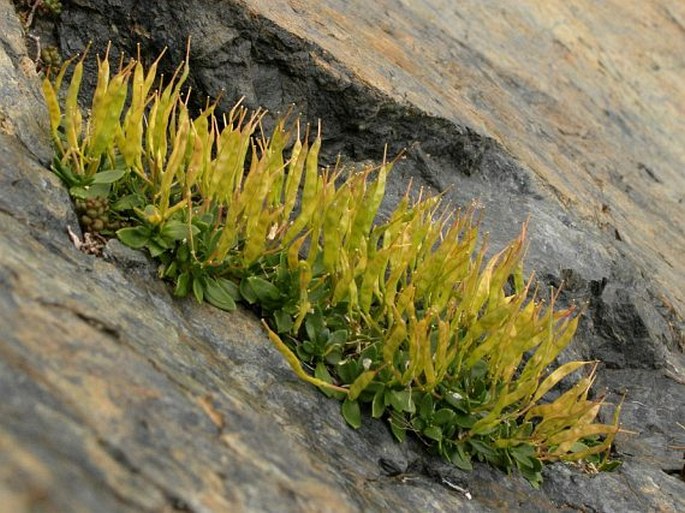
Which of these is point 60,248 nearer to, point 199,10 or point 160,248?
point 160,248

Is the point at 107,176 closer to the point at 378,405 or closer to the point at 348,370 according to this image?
the point at 348,370

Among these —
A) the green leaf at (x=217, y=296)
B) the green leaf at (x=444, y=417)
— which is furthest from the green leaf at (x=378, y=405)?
the green leaf at (x=217, y=296)

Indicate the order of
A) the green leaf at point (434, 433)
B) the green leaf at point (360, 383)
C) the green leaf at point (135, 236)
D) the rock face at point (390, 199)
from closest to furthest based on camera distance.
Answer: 1. the rock face at point (390, 199)
2. the green leaf at point (360, 383)
3. the green leaf at point (135, 236)
4. the green leaf at point (434, 433)

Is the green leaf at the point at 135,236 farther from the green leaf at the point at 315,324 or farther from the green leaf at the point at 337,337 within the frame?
the green leaf at the point at 337,337

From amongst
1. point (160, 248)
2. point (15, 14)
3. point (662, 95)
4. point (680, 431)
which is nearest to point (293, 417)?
point (160, 248)

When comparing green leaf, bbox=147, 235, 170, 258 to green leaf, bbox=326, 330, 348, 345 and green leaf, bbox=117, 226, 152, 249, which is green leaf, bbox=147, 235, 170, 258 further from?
green leaf, bbox=326, 330, 348, 345

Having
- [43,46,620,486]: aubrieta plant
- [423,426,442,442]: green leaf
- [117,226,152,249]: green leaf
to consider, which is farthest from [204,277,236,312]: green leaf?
[423,426,442,442]: green leaf

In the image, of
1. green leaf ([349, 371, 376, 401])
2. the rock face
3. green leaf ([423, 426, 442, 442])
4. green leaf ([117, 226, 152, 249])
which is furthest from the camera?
green leaf ([423, 426, 442, 442])

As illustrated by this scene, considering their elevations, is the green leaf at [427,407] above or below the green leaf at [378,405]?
above
